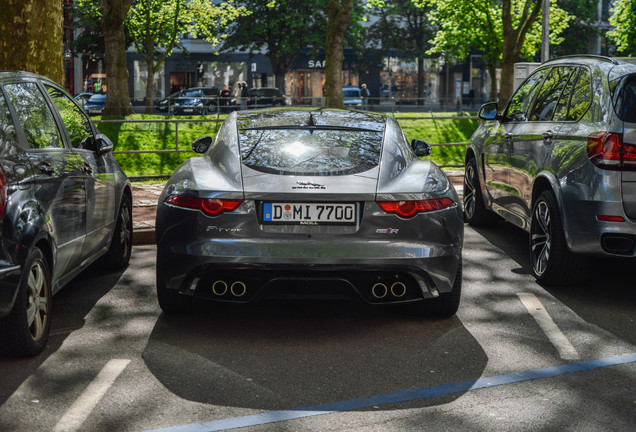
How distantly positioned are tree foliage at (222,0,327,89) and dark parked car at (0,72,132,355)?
1766 inches

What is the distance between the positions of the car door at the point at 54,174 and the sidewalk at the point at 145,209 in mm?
2955

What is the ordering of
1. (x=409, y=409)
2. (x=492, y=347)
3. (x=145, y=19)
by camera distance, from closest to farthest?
(x=409, y=409) → (x=492, y=347) → (x=145, y=19)

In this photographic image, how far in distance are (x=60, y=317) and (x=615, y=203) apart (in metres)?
3.73

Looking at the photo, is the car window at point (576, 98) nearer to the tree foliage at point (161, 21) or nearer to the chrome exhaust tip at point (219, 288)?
the chrome exhaust tip at point (219, 288)

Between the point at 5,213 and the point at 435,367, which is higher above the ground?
the point at 5,213

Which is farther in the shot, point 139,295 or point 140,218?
point 140,218

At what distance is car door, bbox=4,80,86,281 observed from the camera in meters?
5.43

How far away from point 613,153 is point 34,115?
3.75 m

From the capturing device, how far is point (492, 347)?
5453 millimetres

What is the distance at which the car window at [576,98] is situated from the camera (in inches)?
273

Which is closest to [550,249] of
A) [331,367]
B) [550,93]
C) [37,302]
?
[550,93]

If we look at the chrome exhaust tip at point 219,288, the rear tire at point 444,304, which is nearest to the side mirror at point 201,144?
the chrome exhaust tip at point 219,288

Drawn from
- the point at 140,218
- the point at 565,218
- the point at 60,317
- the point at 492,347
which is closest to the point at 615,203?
the point at 565,218

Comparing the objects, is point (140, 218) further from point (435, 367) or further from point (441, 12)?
point (441, 12)
